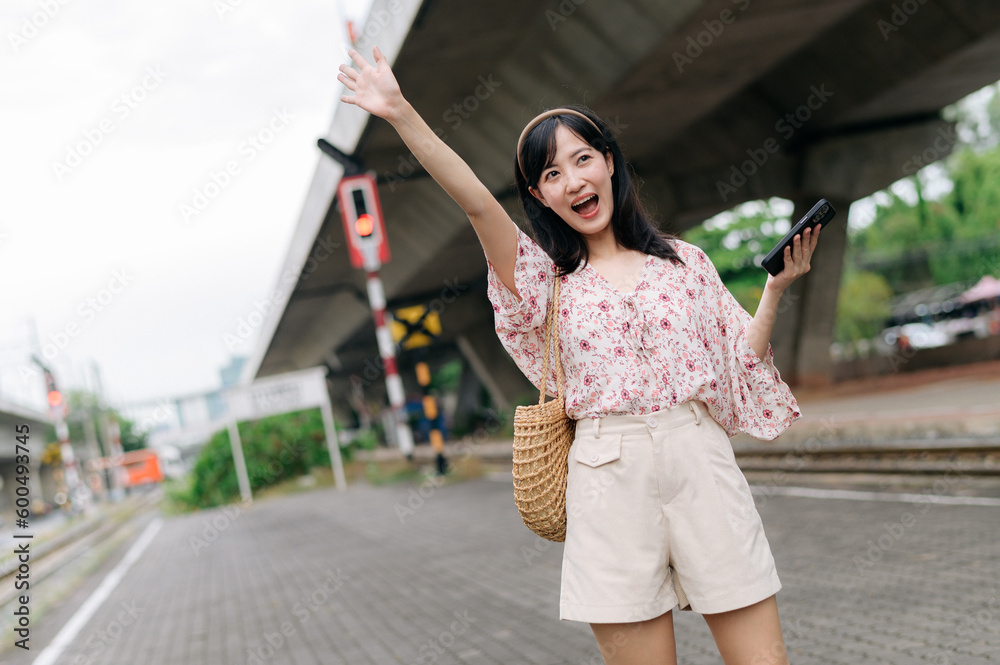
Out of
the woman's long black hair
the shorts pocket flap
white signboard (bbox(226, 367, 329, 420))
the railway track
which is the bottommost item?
the railway track

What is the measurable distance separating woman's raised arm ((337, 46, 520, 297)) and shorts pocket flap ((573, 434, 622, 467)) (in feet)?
1.43

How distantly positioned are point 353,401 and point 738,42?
49.9 meters

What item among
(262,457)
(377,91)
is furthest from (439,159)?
(262,457)

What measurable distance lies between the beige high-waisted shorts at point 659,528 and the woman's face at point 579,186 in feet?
1.78

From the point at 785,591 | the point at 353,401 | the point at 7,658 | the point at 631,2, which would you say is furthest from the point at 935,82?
the point at 353,401

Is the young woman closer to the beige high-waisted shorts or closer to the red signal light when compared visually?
the beige high-waisted shorts

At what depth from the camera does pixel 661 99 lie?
13039 millimetres

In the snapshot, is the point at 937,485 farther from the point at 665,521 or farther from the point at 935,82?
the point at 935,82

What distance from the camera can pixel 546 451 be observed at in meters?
2.69

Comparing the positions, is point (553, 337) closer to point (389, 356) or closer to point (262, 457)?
point (389, 356)

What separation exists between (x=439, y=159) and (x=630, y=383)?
73cm

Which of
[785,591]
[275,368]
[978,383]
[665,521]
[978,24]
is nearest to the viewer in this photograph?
[665,521]

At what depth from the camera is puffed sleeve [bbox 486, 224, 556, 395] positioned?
105 inches

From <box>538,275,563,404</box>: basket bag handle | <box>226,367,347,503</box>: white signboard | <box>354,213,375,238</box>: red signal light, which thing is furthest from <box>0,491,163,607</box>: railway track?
<box>538,275,563,404</box>: basket bag handle
